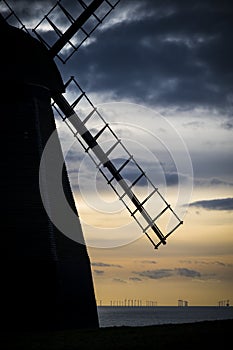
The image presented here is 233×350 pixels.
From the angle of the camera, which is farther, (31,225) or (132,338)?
(31,225)

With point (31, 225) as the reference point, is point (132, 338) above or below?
below

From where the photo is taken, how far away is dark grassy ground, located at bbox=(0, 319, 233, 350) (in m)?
17.7

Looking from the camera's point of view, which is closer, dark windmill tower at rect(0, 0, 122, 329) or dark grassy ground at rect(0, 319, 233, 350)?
dark grassy ground at rect(0, 319, 233, 350)

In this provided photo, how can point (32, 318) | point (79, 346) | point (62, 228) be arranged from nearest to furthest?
point (79, 346) → point (32, 318) → point (62, 228)

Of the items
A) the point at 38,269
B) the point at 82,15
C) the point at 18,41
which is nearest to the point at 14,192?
the point at 38,269

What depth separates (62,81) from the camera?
26.0 meters

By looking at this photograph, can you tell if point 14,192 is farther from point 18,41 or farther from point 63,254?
point 18,41

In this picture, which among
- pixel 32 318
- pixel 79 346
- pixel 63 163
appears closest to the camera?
pixel 79 346

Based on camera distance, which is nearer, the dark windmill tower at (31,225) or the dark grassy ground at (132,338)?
the dark grassy ground at (132,338)

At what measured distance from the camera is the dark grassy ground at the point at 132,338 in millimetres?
17734

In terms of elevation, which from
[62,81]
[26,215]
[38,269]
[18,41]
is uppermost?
[18,41]

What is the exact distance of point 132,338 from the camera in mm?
18938

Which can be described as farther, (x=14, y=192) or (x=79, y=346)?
(x=14, y=192)

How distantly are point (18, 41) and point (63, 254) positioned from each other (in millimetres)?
8314
